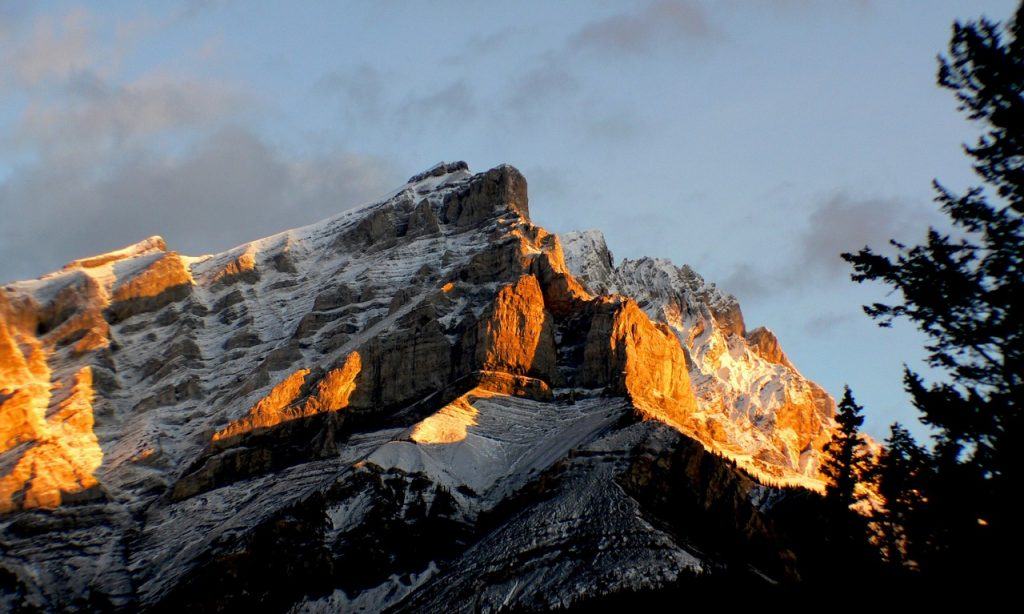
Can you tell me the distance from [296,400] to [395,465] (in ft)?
110

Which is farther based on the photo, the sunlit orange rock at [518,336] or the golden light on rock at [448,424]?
the sunlit orange rock at [518,336]

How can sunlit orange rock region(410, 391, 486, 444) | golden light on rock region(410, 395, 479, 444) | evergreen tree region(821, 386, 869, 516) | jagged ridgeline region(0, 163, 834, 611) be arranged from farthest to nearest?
sunlit orange rock region(410, 391, 486, 444)
golden light on rock region(410, 395, 479, 444)
jagged ridgeline region(0, 163, 834, 611)
evergreen tree region(821, 386, 869, 516)

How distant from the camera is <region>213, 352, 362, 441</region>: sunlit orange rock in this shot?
16175 cm

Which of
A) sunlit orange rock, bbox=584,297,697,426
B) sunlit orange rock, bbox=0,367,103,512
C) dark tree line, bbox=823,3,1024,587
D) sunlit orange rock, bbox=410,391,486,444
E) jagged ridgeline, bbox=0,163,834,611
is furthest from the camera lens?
sunlit orange rock, bbox=584,297,697,426

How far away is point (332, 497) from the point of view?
135m

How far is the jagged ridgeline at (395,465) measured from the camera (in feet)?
383

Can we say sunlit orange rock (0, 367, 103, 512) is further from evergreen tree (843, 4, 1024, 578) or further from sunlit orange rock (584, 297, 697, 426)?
evergreen tree (843, 4, 1024, 578)

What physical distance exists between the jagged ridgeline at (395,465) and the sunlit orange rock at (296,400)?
0.30 m

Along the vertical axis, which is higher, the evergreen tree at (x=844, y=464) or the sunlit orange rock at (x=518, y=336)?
the sunlit orange rock at (x=518, y=336)

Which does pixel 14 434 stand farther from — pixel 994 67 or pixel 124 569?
pixel 994 67

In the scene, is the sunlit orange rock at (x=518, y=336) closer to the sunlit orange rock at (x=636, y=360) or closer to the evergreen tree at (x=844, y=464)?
the sunlit orange rock at (x=636, y=360)

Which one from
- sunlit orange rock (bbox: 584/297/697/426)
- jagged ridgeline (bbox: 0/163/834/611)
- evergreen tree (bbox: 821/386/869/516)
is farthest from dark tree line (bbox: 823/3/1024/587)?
sunlit orange rock (bbox: 584/297/697/426)

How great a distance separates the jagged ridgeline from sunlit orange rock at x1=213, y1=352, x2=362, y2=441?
299 mm

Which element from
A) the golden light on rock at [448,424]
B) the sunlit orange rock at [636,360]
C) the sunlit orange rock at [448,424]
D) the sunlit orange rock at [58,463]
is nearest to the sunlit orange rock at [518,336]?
the sunlit orange rock at [636,360]
